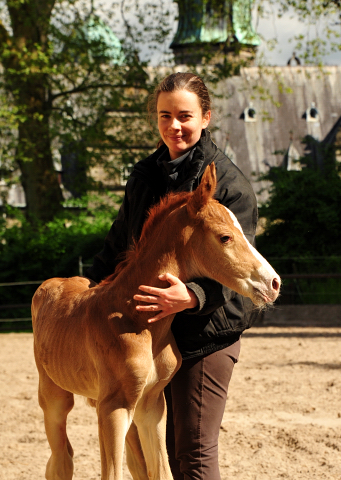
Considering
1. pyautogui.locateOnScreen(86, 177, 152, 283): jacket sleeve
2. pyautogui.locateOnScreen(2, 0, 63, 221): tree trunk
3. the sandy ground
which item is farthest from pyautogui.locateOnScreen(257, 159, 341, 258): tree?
pyautogui.locateOnScreen(86, 177, 152, 283): jacket sleeve

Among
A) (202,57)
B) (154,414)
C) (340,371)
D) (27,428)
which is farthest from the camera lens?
(202,57)

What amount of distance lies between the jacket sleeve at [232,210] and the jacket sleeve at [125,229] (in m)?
0.42

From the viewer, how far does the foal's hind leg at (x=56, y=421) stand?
293 centimetres

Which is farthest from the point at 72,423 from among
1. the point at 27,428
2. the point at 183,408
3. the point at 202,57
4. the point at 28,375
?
the point at 202,57

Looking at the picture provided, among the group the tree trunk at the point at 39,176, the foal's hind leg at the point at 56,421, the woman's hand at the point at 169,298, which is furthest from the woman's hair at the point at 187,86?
the tree trunk at the point at 39,176

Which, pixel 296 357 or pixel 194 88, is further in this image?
pixel 296 357

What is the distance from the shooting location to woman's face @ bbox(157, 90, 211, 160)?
2.57m

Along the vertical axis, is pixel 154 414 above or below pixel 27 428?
above

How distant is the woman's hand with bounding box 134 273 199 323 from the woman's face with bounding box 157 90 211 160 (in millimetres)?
693

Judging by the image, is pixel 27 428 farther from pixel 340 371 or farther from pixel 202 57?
pixel 202 57

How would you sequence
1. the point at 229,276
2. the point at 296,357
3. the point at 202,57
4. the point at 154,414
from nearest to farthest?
the point at 229,276 → the point at 154,414 → the point at 296,357 → the point at 202,57

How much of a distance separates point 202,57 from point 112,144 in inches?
139

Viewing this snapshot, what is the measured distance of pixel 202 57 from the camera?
15.4 meters

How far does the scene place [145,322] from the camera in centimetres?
243
